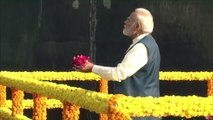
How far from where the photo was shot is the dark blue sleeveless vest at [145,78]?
4684 mm

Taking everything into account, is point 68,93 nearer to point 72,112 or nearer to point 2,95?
point 72,112

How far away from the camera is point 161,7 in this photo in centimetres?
1037

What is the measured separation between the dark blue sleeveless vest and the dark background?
5.40 meters

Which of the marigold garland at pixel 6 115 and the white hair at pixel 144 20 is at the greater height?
the white hair at pixel 144 20

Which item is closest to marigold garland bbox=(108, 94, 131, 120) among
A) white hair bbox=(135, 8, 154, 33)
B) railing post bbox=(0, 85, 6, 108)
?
white hair bbox=(135, 8, 154, 33)

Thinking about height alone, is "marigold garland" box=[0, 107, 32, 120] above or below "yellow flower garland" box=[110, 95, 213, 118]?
below

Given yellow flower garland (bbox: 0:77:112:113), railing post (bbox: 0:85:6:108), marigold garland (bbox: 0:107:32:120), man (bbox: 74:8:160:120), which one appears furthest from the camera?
railing post (bbox: 0:85:6:108)

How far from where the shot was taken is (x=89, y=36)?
33.7 ft

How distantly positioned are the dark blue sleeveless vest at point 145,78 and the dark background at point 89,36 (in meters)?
5.40


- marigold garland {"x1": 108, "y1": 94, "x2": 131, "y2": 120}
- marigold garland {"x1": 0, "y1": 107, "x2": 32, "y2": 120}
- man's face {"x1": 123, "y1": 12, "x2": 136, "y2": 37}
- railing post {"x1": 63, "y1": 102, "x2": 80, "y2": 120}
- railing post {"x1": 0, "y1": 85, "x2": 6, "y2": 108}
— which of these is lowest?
marigold garland {"x1": 0, "y1": 107, "x2": 32, "y2": 120}

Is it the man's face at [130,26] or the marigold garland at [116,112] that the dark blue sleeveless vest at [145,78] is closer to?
the man's face at [130,26]

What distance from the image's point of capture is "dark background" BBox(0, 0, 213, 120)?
1026 centimetres

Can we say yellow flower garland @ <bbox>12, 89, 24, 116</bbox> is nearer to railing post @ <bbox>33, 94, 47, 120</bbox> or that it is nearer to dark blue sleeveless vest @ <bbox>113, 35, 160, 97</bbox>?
railing post @ <bbox>33, 94, 47, 120</bbox>

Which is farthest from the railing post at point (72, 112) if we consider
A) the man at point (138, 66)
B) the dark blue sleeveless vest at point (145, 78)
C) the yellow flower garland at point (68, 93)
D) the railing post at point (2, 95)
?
the railing post at point (2, 95)
